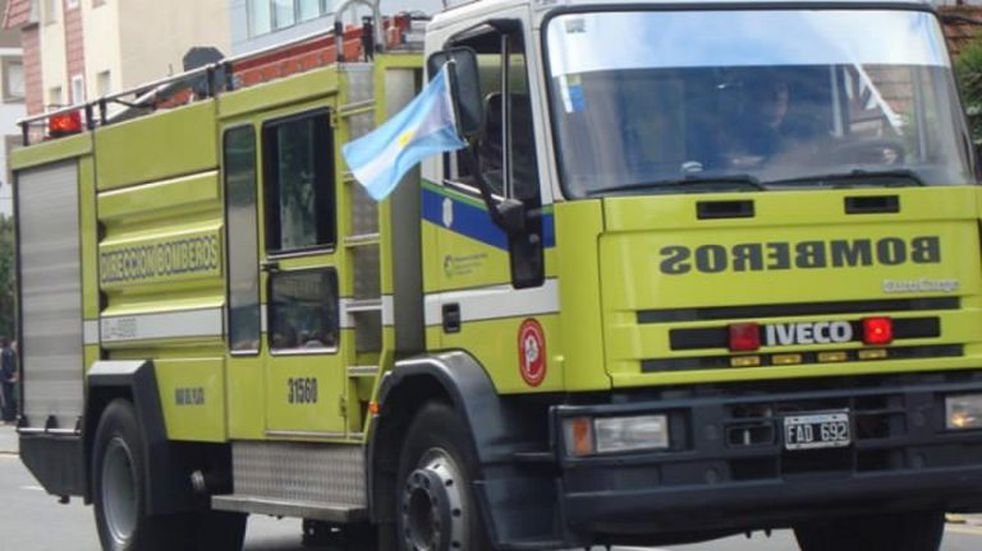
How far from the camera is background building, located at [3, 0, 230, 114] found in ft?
155

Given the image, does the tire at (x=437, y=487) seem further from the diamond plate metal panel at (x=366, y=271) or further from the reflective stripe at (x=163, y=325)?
the reflective stripe at (x=163, y=325)

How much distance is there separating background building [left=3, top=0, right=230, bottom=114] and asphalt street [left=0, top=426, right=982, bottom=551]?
79.4ft

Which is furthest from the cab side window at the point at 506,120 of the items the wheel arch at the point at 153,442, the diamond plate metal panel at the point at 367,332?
the wheel arch at the point at 153,442

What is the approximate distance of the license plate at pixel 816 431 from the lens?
966 centimetres

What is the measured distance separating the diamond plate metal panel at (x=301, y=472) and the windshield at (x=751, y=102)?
→ 7.75ft

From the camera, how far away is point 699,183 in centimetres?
Result: 971

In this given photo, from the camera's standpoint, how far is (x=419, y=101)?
10.4 m

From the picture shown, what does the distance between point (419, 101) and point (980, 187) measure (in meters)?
2.54

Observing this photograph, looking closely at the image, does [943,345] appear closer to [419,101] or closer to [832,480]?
[832,480]

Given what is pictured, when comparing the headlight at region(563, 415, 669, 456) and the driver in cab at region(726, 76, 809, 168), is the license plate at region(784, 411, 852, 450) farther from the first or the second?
the driver in cab at region(726, 76, 809, 168)

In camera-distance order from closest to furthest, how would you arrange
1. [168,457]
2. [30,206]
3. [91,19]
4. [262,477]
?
1. [262,477]
2. [168,457]
3. [30,206]
4. [91,19]

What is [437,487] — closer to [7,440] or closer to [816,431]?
[816,431]

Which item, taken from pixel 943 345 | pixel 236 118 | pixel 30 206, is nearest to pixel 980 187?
pixel 943 345

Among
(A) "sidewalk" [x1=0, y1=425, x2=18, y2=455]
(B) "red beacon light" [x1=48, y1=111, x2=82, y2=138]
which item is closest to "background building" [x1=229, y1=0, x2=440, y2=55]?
(A) "sidewalk" [x1=0, y1=425, x2=18, y2=455]
